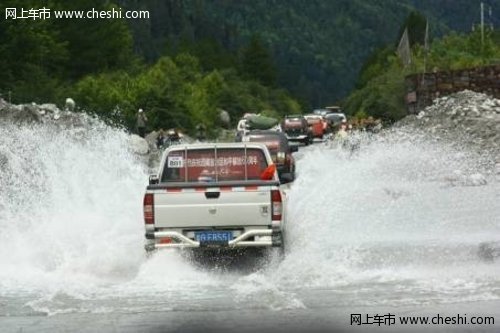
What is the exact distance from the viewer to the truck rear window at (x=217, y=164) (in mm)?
14477

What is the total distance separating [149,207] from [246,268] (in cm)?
166

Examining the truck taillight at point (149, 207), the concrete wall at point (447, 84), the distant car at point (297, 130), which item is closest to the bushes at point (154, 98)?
the distant car at point (297, 130)

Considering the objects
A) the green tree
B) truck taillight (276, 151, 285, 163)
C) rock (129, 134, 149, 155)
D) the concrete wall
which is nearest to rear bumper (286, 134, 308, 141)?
the concrete wall

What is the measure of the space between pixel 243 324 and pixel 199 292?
2167 millimetres

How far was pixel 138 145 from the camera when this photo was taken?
42.4 m

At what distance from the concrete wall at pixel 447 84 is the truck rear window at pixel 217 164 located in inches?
1207

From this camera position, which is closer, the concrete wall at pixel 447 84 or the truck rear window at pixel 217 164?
the truck rear window at pixel 217 164

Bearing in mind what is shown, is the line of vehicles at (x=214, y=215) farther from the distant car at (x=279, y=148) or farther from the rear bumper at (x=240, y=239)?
the distant car at (x=279, y=148)

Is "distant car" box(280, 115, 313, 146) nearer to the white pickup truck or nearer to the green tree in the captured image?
the white pickup truck

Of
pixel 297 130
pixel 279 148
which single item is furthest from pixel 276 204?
pixel 297 130

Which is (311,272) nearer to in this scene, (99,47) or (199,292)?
(199,292)

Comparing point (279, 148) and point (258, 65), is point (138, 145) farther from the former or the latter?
point (258, 65)

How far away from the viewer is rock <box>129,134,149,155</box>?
136ft

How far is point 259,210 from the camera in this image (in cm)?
1298
